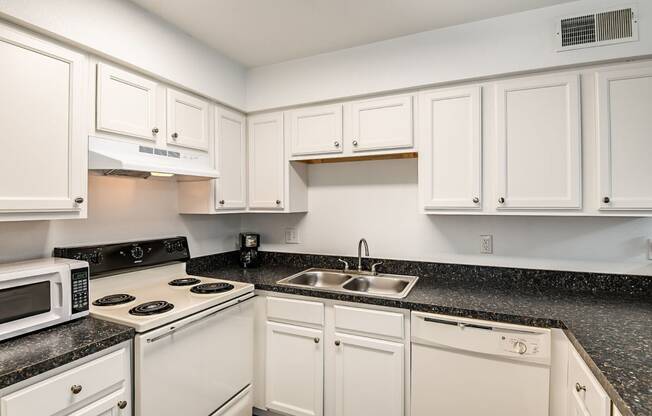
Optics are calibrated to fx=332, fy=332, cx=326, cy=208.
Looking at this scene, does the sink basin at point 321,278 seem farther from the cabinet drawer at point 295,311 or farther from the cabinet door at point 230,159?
the cabinet door at point 230,159

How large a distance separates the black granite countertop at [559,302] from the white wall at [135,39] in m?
1.28

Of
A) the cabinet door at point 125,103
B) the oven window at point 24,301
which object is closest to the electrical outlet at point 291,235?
the cabinet door at point 125,103

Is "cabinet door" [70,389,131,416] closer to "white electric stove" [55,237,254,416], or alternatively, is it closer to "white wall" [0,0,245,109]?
"white electric stove" [55,237,254,416]

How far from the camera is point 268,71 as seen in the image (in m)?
2.50

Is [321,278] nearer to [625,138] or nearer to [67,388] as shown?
[67,388]

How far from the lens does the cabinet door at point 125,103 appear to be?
1.62 m

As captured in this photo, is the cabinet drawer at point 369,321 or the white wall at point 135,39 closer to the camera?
the white wall at point 135,39

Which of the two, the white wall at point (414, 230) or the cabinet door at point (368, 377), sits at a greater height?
the white wall at point (414, 230)

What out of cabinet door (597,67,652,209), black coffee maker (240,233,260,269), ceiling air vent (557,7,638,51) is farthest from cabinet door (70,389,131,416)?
ceiling air vent (557,7,638,51)

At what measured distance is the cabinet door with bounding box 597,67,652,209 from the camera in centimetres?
160

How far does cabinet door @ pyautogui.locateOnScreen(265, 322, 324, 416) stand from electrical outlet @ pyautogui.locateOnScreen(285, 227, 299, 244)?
82 cm

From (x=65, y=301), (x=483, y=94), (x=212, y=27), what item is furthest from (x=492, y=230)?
(x=65, y=301)

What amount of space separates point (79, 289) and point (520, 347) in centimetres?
195

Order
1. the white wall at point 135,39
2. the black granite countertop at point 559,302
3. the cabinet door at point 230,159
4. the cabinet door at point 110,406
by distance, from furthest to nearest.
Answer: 1. the cabinet door at point 230,159
2. the white wall at point 135,39
3. the cabinet door at point 110,406
4. the black granite countertop at point 559,302
